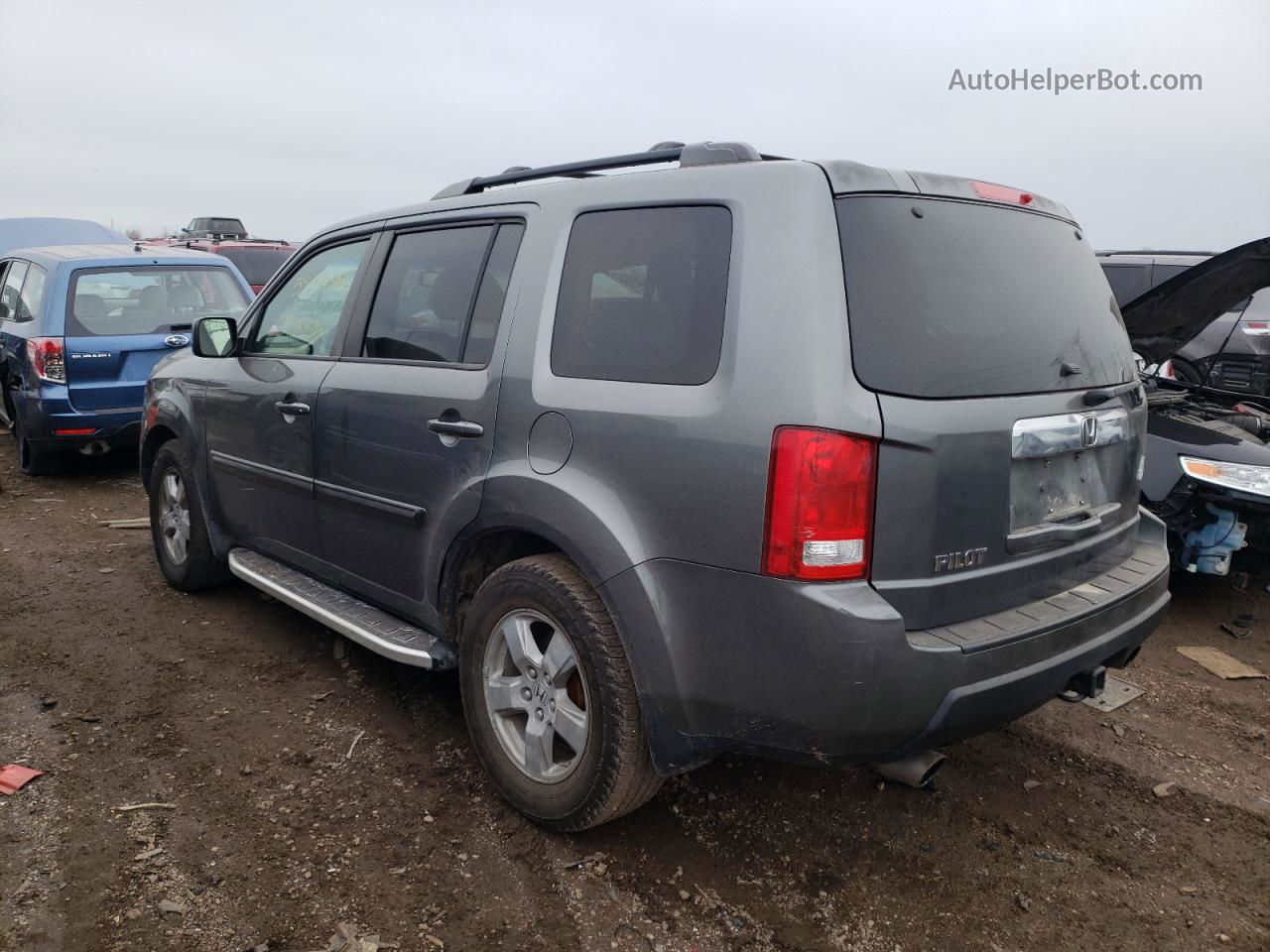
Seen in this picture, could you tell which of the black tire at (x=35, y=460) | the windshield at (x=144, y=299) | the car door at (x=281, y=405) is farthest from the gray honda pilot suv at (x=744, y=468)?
the black tire at (x=35, y=460)

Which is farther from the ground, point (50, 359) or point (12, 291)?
point (12, 291)

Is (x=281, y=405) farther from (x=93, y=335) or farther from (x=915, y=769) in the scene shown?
(x=93, y=335)

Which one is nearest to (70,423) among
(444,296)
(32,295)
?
(32,295)

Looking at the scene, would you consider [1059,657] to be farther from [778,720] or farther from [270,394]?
[270,394]

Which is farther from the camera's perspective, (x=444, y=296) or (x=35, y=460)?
(x=35, y=460)

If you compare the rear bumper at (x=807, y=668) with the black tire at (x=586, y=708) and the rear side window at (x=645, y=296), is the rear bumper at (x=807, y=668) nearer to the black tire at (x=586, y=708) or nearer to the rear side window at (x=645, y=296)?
the black tire at (x=586, y=708)

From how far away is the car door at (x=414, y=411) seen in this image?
3045mm

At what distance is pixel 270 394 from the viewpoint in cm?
402

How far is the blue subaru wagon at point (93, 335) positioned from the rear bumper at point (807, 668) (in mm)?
5975

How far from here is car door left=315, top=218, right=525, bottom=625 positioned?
3.04 metres

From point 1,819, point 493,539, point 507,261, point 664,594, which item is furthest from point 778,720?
point 1,819

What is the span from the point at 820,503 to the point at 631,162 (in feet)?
4.67

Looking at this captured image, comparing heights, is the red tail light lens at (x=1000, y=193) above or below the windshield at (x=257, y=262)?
above

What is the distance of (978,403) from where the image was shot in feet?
7.89
